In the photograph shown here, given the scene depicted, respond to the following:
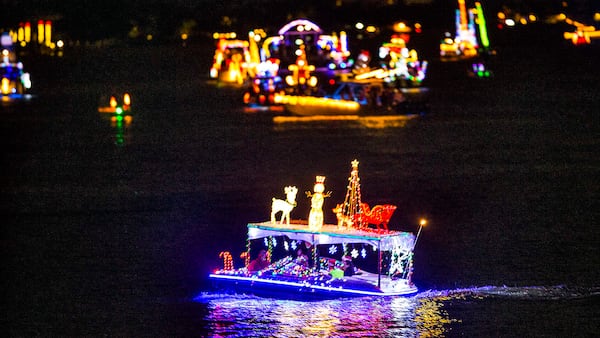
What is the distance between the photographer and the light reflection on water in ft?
65.4

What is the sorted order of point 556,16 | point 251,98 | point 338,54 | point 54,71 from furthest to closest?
1. point 556,16
2. point 54,71
3. point 338,54
4. point 251,98

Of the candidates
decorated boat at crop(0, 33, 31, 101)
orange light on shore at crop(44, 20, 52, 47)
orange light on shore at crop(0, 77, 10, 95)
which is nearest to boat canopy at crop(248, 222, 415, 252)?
decorated boat at crop(0, 33, 31, 101)

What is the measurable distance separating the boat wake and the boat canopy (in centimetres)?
190

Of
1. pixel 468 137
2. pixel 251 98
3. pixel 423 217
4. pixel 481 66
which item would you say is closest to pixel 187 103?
pixel 251 98

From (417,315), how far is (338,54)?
52013 millimetres

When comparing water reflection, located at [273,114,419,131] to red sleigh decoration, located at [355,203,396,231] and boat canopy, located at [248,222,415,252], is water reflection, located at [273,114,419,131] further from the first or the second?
red sleigh decoration, located at [355,203,396,231]

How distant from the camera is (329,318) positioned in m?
20.2

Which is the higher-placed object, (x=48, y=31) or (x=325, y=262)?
(x=48, y=31)

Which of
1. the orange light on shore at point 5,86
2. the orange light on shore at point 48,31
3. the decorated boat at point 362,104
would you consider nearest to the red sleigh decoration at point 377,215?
the decorated boat at point 362,104

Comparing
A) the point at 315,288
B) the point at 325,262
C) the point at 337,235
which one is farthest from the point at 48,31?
the point at 337,235

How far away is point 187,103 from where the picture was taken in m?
68.1

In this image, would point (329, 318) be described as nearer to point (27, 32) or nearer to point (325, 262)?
point (325, 262)

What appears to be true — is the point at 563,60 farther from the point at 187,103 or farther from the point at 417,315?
the point at 417,315

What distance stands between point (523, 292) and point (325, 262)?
11.5ft
